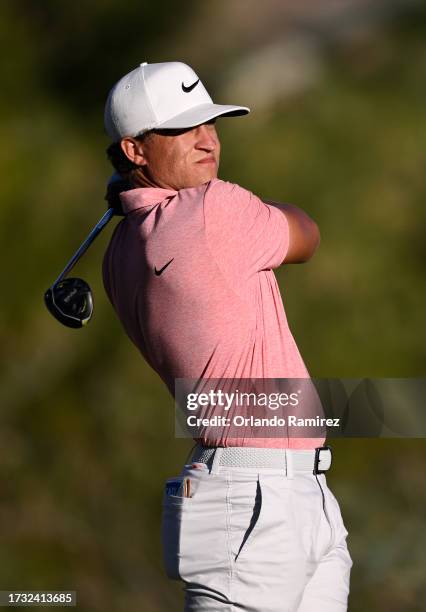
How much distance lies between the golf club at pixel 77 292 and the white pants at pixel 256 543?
0.41 meters

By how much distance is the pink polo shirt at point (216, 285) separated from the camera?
181 centimetres

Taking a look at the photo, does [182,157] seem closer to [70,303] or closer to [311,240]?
[311,240]

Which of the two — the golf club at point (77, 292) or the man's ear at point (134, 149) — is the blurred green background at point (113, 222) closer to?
the golf club at point (77, 292)

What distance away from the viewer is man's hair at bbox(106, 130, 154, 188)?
1.99m

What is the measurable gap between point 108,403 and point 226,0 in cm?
264

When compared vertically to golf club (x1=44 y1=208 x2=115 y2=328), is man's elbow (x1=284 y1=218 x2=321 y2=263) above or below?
above

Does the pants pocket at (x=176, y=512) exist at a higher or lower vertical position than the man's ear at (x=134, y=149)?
lower

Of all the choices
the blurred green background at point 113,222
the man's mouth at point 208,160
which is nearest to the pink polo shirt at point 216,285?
the man's mouth at point 208,160

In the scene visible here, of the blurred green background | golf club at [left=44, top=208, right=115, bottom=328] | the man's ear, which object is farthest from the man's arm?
the blurred green background

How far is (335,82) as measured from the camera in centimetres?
680

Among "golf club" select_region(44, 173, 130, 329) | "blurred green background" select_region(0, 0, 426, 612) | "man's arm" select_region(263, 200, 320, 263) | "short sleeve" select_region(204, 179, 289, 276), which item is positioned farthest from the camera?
"blurred green background" select_region(0, 0, 426, 612)

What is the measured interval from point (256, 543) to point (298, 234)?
520 millimetres

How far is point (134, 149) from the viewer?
200 centimetres

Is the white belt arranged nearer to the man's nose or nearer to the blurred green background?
the man's nose
